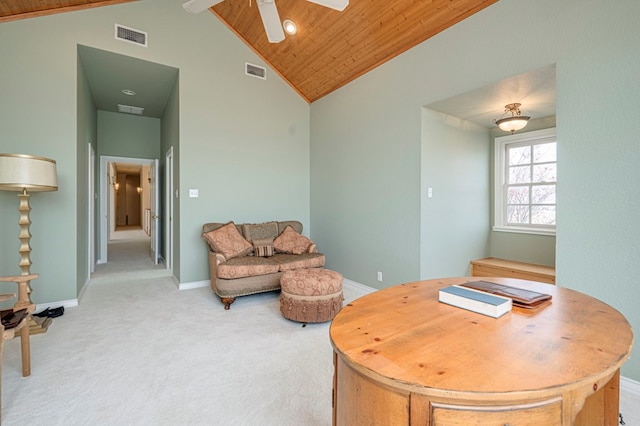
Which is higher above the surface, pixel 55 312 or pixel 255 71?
→ pixel 255 71

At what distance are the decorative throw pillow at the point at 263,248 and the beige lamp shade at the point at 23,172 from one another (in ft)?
7.42

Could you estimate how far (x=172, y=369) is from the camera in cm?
218

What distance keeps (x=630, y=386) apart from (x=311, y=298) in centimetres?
237

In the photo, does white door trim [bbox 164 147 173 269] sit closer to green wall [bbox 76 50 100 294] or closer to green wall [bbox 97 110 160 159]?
green wall [bbox 76 50 100 294]

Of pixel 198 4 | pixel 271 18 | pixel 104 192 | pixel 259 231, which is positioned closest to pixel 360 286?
pixel 259 231

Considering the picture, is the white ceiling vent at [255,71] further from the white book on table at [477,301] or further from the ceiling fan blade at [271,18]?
the white book on table at [477,301]

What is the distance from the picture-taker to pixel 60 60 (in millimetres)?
3391

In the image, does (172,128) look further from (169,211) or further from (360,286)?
(360,286)

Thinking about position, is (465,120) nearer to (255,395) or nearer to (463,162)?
(463,162)

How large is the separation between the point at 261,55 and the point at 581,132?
14.1 ft

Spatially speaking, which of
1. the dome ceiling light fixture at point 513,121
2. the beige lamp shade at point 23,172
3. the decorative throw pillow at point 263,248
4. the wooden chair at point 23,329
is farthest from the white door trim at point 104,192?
the dome ceiling light fixture at point 513,121

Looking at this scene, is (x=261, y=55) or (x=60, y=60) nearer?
(x=60, y=60)

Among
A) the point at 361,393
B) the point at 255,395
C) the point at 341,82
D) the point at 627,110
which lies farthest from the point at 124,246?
the point at 627,110

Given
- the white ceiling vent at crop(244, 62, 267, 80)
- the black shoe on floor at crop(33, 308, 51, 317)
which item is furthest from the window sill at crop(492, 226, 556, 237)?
the black shoe on floor at crop(33, 308, 51, 317)
